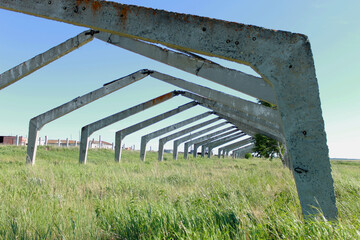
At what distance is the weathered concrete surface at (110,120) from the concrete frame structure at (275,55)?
1047 cm

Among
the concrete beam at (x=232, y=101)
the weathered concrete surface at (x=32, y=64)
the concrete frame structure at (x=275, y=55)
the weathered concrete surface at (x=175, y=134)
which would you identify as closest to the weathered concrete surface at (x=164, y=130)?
the weathered concrete surface at (x=175, y=134)

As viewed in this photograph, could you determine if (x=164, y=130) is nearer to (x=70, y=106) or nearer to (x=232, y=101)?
(x=70, y=106)

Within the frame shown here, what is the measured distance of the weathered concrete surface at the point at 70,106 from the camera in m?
11.5

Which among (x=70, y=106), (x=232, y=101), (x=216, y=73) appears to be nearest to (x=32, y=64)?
(x=70, y=106)

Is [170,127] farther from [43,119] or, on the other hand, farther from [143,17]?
[143,17]

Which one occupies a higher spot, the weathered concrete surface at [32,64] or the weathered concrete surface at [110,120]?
the weathered concrete surface at [32,64]

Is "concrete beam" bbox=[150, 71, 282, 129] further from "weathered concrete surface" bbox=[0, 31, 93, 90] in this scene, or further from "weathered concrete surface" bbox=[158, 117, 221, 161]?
"weathered concrete surface" bbox=[158, 117, 221, 161]

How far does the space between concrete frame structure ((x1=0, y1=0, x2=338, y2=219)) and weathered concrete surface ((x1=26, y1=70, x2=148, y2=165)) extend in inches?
325

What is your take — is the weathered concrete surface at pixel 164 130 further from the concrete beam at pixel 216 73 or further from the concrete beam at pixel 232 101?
the concrete beam at pixel 216 73

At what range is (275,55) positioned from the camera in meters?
3.00

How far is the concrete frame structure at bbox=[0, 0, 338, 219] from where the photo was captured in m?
2.87

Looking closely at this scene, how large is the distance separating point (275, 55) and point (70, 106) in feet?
34.6

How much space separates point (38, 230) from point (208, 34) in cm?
294

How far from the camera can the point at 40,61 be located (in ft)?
30.7
